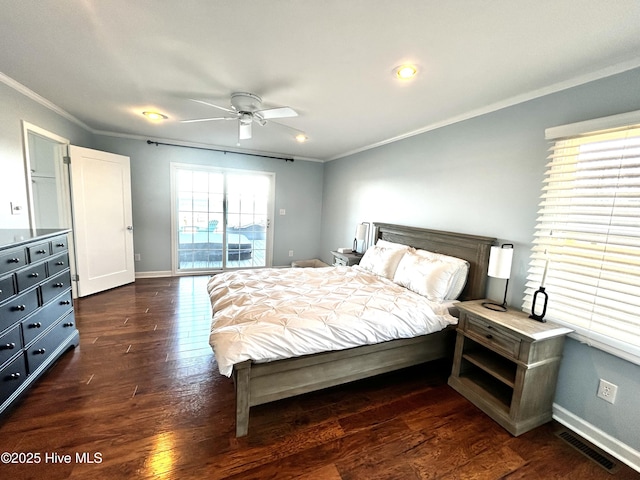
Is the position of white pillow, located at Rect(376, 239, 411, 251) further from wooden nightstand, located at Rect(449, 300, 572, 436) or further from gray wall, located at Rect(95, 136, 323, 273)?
gray wall, located at Rect(95, 136, 323, 273)

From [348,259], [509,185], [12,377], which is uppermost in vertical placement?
[509,185]

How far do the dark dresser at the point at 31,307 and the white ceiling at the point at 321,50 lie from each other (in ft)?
4.43

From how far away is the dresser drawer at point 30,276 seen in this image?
1807 millimetres

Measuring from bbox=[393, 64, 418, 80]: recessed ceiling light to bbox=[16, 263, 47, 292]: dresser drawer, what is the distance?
9.61 ft

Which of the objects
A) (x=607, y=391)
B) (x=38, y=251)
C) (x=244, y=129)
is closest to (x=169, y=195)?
(x=244, y=129)

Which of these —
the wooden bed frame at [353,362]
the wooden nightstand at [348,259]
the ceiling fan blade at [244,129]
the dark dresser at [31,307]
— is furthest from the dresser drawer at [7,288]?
the wooden nightstand at [348,259]

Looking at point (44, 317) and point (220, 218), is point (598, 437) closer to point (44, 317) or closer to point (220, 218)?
point (44, 317)

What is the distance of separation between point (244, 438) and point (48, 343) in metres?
1.78

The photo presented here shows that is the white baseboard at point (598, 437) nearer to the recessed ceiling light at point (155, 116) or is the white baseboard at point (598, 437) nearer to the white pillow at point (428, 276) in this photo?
the white pillow at point (428, 276)

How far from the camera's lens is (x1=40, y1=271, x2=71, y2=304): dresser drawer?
209 centimetres

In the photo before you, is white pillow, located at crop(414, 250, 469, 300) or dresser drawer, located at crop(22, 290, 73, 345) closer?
dresser drawer, located at crop(22, 290, 73, 345)

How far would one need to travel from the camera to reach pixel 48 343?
2104 millimetres

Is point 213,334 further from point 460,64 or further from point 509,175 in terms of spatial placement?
point 509,175

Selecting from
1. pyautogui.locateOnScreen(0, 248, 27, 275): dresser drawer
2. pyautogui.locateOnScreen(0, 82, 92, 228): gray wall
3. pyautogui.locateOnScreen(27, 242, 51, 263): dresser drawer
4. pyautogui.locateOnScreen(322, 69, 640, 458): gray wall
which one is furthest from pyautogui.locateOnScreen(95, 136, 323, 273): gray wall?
pyautogui.locateOnScreen(0, 248, 27, 275): dresser drawer
